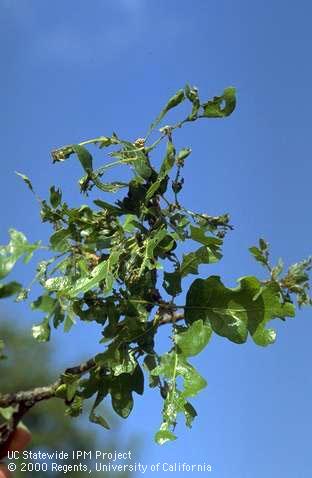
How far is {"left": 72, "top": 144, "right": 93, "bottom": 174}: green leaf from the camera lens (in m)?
0.93

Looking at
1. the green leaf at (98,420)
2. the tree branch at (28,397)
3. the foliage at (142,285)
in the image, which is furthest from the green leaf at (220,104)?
the green leaf at (98,420)

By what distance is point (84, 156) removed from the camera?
93 centimetres

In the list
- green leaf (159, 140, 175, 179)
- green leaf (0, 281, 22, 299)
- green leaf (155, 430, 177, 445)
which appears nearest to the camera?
green leaf (0, 281, 22, 299)

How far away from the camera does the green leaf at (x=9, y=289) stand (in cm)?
69

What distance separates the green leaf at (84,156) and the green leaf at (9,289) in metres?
0.27

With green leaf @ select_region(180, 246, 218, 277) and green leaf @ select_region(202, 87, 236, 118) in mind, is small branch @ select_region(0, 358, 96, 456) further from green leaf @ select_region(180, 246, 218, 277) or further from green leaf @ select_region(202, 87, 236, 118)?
green leaf @ select_region(202, 87, 236, 118)

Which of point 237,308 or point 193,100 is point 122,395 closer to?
point 237,308

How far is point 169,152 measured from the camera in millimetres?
918

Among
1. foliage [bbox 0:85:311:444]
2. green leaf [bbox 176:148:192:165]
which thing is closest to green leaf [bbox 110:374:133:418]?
foliage [bbox 0:85:311:444]

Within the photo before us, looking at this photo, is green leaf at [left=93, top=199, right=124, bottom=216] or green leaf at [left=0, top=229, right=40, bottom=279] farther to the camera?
green leaf at [left=93, top=199, right=124, bottom=216]

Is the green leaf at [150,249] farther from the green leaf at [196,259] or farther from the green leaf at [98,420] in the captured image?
the green leaf at [98,420]

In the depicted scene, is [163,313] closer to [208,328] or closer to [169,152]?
[208,328]

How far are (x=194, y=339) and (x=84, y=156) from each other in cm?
28

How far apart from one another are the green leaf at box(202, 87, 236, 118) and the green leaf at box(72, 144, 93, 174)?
0.56 ft
